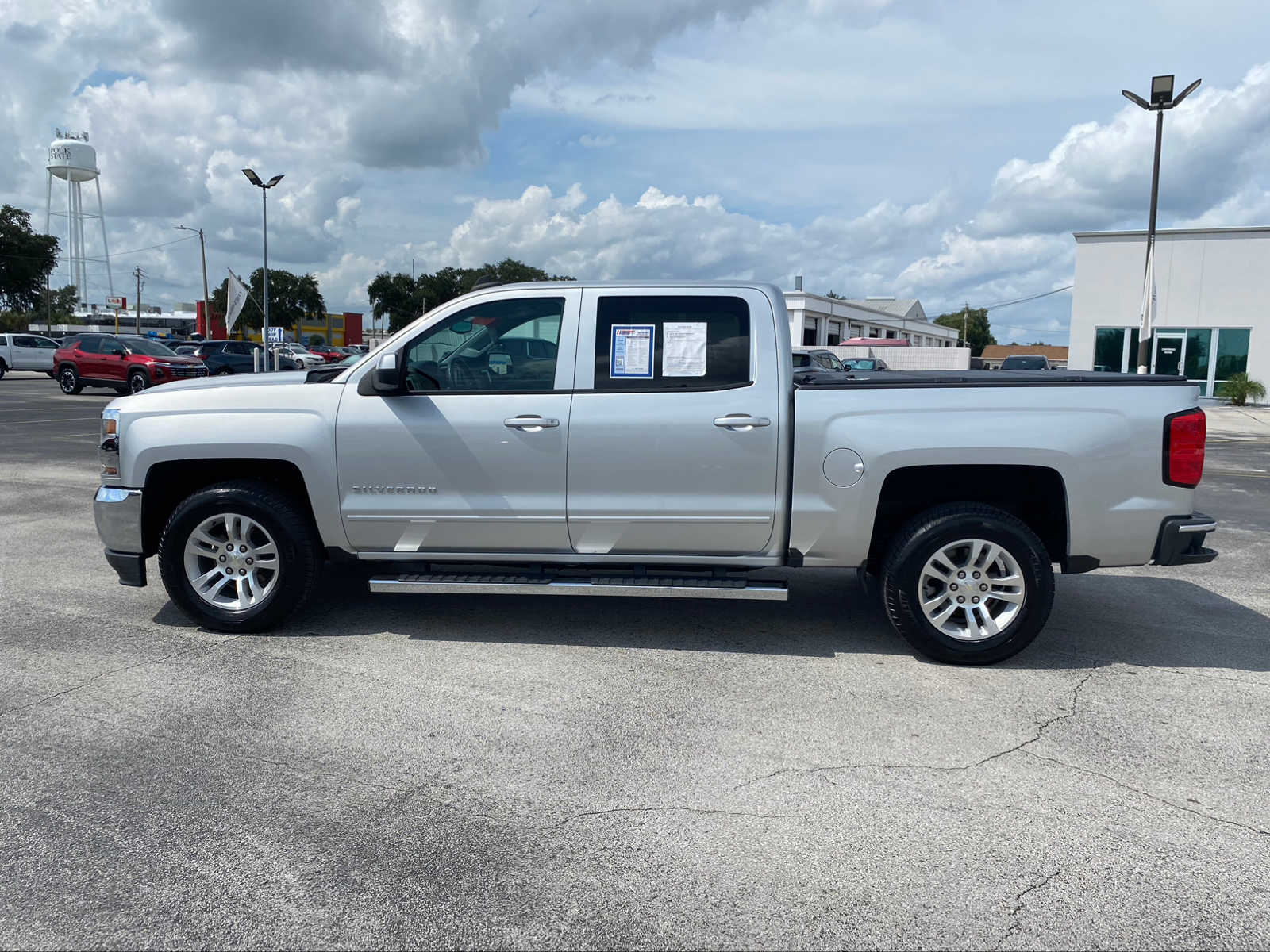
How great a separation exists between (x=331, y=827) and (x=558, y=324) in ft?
9.41

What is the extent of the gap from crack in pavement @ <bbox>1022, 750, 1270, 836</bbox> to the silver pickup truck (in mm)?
1123

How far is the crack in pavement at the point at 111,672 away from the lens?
438 centimetres

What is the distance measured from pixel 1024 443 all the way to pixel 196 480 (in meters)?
4.57

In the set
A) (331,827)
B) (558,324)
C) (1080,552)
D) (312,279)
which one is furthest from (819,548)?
(312,279)

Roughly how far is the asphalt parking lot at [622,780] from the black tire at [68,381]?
84.5 ft

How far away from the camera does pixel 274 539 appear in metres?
5.33

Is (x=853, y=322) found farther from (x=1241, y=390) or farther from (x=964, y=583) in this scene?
(x=964, y=583)

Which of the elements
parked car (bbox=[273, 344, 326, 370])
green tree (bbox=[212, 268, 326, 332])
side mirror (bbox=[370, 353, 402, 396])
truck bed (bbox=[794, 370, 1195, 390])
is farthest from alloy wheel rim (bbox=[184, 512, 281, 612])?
green tree (bbox=[212, 268, 326, 332])

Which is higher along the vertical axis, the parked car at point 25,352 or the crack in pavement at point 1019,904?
the parked car at point 25,352

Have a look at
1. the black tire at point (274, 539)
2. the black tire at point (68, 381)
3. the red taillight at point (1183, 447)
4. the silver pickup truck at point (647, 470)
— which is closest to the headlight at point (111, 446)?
the silver pickup truck at point (647, 470)

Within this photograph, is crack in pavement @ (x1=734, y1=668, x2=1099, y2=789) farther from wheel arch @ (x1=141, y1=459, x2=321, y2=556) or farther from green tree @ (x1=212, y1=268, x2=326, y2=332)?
green tree @ (x1=212, y1=268, x2=326, y2=332)

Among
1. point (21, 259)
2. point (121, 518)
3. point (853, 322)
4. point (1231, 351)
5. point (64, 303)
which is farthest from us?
point (64, 303)

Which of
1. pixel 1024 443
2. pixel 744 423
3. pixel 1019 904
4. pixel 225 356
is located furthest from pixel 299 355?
pixel 1019 904

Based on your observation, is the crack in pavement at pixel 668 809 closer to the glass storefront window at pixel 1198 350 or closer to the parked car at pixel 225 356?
the parked car at pixel 225 356
